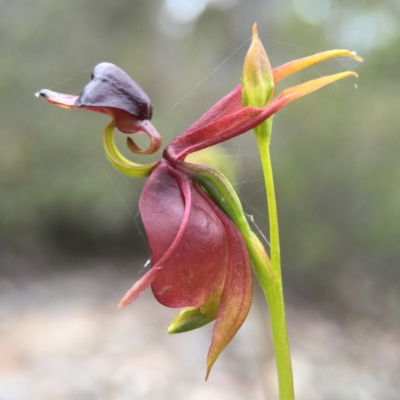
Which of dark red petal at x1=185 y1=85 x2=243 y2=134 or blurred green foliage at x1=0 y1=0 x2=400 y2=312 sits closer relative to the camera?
dark red petal at x1=185 y1=85 x2=243 y2=134

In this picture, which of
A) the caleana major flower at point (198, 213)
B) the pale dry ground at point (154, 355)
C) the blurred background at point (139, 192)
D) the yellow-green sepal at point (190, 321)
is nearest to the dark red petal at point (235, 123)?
the caleana major flower at point (198, 213)

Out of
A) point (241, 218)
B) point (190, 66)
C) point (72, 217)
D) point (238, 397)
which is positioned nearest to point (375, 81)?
point (190, 66)

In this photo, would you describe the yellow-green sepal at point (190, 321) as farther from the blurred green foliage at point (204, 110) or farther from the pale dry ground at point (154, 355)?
the blurred green foliage at point (204, 110)

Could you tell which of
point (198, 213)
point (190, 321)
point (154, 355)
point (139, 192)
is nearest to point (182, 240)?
point (198, 213)

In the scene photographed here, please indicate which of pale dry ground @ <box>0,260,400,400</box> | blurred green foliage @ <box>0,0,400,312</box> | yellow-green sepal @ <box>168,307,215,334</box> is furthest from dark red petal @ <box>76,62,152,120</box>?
blurred green foliage @ <box>0,0,400,312</box>

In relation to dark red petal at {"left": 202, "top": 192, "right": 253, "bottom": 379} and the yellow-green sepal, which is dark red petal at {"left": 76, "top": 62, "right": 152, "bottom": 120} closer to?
dark red petal at {"left": 202, "top": 192, "right": 253, "bottom": 379}

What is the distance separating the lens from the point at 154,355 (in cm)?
435

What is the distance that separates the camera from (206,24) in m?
7.20

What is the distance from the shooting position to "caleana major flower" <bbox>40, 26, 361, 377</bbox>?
647 mm

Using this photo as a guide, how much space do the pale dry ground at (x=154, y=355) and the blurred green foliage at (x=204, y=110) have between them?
1020 millimetres

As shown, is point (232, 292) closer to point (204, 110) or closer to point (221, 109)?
point (221, 109)

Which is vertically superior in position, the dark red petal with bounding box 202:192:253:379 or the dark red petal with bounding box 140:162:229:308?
the dark red petal with bounding box 140:162:229:308

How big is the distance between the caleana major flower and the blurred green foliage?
156 inches

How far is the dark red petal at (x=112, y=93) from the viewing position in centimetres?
63
